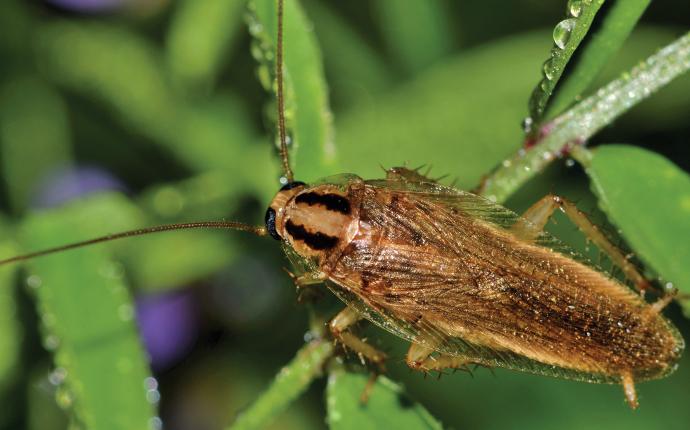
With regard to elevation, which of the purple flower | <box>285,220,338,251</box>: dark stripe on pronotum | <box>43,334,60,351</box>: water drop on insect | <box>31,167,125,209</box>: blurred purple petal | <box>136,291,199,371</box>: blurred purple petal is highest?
the purple flower

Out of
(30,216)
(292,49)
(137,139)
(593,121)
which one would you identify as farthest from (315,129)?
(137,139)

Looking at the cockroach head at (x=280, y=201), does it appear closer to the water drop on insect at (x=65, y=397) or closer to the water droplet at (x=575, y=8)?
the water drop on insect at (x=65, y=397)

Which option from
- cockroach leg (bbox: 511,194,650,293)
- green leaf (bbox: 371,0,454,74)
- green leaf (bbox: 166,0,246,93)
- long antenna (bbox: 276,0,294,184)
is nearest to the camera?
long antenna (bbox: 276,0,294,184)

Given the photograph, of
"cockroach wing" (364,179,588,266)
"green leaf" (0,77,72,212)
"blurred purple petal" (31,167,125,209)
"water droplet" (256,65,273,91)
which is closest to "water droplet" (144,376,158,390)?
"water droplet" (256,65,273,91)

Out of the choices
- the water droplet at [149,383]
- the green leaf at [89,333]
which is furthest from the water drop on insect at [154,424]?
the water droplet at [149,383]

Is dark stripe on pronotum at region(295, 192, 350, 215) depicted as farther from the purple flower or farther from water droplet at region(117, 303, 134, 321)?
the purple flower

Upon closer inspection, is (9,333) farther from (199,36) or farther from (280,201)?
(199,36)
